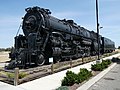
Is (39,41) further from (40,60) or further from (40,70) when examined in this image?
(40,70)

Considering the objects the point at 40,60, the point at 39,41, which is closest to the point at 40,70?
the point at 40,60

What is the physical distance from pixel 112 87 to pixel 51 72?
5.47m

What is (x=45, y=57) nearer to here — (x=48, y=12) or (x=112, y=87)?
(x=48, y=12)

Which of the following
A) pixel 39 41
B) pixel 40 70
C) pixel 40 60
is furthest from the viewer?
pixel 39 41

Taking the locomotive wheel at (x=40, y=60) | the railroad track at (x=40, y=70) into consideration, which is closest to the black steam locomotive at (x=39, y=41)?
the locomotive wheel at (x=40, y=60)

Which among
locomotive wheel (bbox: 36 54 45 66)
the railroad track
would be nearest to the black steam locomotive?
locomotive wheel (bbox: 36 54 45 66)

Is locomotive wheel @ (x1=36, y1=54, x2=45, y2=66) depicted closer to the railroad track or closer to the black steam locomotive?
the black steam locomotive

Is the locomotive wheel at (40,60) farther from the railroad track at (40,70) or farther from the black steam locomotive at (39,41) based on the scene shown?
the railroad track at (40,70)

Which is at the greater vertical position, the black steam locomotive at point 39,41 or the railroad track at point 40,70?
the black steam locomotive at point 39,41

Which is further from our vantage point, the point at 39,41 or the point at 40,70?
the point at 39,41

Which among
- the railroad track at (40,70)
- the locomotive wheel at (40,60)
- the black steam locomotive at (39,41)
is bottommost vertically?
the railroad track at (40,70)

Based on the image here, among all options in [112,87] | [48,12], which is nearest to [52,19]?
[48,12]

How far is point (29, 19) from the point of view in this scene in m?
21.4

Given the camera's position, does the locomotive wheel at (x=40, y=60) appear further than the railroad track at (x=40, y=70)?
Yes
